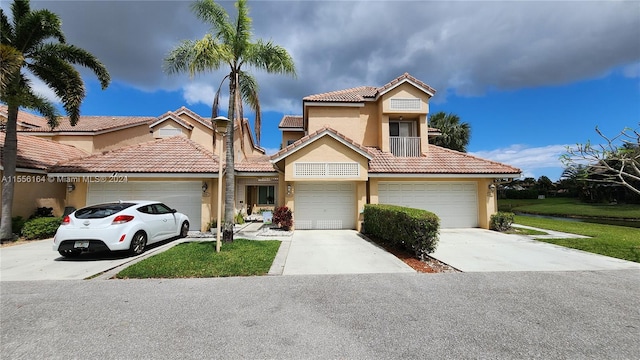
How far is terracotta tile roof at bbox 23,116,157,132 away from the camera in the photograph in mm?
18422

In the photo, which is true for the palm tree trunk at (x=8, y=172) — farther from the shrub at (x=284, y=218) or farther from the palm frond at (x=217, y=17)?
the shrub at (x=284, y=218)

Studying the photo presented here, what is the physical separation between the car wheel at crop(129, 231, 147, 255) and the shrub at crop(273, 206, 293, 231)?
5.54 m

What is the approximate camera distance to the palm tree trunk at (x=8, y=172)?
1004 centimetres

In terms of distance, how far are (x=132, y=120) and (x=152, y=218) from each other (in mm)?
17408

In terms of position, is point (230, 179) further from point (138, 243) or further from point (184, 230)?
point (184, 230)

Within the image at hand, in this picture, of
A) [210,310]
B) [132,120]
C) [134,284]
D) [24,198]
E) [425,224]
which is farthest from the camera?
[132,120]

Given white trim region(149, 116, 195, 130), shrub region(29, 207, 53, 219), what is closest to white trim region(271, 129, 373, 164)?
shrub region(29, 207, 53, 219)

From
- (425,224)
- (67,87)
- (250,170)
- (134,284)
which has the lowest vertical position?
(134,284)

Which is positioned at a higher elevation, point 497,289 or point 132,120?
point 132,120

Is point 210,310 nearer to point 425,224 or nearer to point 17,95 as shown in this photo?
point 425,224

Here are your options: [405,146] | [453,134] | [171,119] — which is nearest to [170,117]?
[171,119]

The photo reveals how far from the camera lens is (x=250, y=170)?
1432 centimetres

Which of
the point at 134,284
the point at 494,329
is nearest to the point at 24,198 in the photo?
the point at 134,284

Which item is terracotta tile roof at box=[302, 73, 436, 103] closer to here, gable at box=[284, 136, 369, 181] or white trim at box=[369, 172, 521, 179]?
gable at box=[284, 136, 369, 181]
